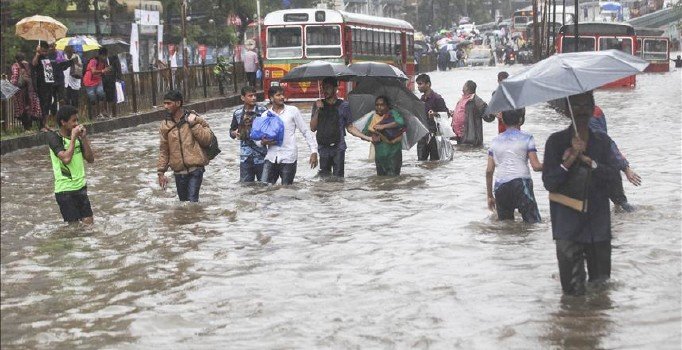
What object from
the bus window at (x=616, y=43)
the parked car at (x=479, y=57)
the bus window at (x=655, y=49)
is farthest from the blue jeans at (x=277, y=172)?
the parked car at (x=479, y=57)

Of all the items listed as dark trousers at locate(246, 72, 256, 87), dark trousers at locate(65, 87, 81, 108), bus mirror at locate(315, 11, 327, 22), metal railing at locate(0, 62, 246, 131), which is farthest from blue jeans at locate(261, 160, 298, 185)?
dark trousers at locate(246, 72, 256, 87)

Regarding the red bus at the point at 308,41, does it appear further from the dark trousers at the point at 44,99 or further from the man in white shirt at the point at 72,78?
the dark trousers at the point at 44,99

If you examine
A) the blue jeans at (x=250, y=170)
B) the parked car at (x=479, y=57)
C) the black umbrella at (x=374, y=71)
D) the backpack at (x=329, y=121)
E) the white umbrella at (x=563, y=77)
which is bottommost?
the parked car at (x=479, y=57)

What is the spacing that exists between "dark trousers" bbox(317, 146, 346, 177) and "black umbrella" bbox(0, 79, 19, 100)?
7.20 meters

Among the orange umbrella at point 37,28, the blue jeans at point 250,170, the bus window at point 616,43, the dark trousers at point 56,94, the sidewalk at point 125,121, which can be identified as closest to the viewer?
the blue jeans at point 250,170

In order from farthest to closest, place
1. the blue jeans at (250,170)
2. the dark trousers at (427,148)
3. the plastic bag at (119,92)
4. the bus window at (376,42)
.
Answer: the bus window at (376,42), the plastic bag at (119,92), the dark trousers at (427,148), the blue jeans at (250,170)

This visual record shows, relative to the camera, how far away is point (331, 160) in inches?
669

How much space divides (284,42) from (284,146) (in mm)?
20794

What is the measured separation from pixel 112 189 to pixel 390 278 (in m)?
7.79

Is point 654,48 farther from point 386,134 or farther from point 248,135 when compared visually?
point 248,135

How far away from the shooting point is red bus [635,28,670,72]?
6134 centimetres

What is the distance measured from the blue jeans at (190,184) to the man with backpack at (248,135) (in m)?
1.41

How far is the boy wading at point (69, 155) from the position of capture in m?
12.1

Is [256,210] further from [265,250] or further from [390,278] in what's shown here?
[390,278]
